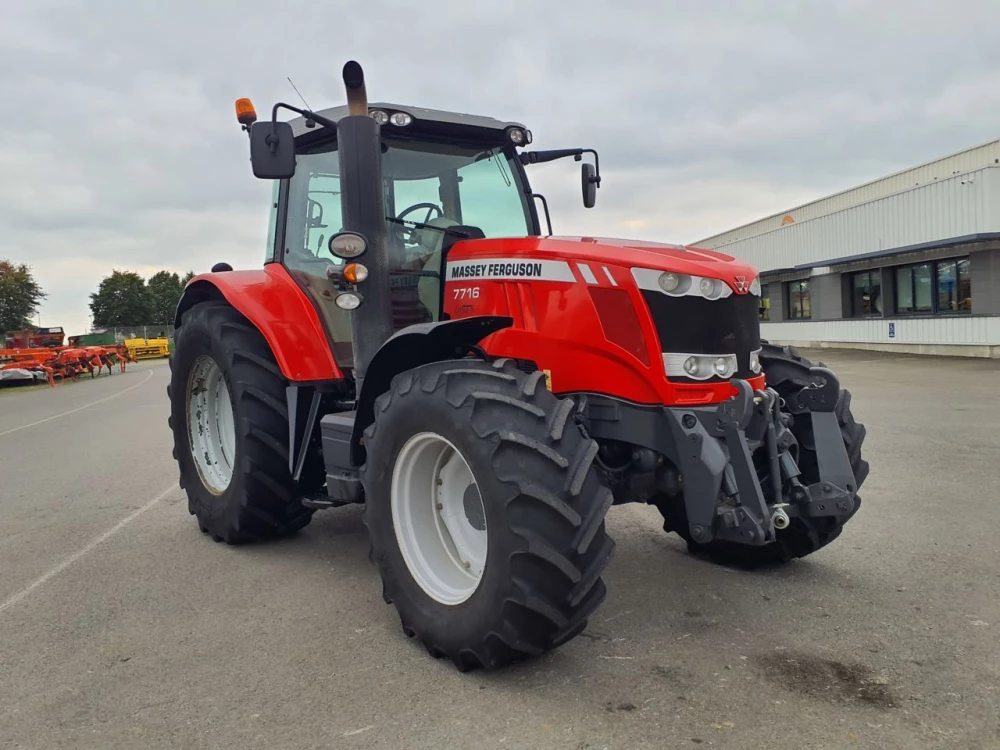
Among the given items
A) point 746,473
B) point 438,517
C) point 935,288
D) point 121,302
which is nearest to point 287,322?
point 438,517

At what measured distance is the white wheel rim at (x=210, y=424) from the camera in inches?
216

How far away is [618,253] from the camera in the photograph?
3559mm

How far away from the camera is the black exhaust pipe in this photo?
3709 mm

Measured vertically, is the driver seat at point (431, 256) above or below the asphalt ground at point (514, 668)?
above

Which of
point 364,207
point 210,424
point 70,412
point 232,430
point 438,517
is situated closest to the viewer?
point 438,517

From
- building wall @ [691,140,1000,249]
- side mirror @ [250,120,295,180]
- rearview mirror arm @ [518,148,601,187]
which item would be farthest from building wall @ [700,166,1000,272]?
side mirror @ [250,120,295,180]

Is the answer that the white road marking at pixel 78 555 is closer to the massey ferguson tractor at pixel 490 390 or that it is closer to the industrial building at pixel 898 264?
the massey ferguson tractor at pixel 490 390

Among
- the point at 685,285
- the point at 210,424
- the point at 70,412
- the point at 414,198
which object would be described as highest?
the point at 414,198

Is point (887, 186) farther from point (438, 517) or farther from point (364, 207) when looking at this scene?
point (438, 517)

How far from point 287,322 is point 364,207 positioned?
1168mm

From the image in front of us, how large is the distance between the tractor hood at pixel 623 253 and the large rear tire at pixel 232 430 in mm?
1554

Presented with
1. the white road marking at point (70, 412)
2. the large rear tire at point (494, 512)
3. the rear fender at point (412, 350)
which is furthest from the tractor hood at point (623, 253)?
the white road marking at point (70, 412)

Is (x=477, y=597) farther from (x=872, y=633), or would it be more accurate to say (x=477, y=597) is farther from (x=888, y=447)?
(x=888, y=447)

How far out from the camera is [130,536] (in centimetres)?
546
